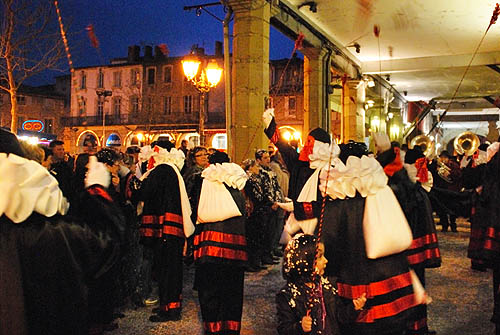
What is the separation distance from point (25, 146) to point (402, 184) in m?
3.44

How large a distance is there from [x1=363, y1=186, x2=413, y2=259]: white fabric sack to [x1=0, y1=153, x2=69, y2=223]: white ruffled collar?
2.01m

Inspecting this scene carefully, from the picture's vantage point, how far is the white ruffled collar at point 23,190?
79.9 inches

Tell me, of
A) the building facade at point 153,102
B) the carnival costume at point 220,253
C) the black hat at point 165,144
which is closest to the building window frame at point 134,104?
the building facade at point 153,102

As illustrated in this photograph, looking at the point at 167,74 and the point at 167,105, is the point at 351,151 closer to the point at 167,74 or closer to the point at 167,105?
the point at 167,105

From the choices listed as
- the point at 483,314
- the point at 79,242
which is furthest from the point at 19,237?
the point at 483,314

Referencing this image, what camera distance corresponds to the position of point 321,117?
50.5 ft

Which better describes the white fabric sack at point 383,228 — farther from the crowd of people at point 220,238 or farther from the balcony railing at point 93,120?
the balcony railing at point 93,120

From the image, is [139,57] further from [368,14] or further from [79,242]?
[79,242]

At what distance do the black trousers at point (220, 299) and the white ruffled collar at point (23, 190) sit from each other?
3.00 m

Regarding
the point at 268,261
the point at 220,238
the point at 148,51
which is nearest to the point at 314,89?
the point at 268,261

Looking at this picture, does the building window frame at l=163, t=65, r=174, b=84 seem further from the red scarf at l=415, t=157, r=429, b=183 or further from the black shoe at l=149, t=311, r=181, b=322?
the red scarf at l=415, t=157, r=429, b=183

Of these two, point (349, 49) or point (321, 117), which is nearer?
point (321, 117)

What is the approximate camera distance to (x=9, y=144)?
2172mm

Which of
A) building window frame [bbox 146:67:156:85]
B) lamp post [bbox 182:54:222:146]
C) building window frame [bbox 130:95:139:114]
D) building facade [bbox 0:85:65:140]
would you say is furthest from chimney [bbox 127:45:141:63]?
lamp post [bbox 182:54:222:146]
